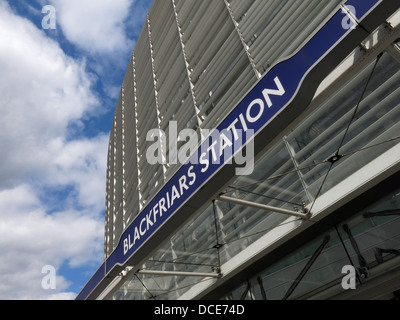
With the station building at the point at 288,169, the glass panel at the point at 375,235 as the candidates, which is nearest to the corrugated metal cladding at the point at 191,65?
the station building at the point at 288,169

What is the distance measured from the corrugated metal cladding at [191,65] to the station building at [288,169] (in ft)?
0.22

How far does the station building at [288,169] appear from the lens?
363 cm

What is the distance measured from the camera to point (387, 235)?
5.09 meters

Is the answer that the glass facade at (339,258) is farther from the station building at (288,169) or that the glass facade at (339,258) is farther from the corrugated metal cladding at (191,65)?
the corrugated metal cladding at (191,65)

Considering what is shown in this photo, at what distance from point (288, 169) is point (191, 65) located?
22.5 feet

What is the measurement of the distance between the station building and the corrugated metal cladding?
0.22 feet

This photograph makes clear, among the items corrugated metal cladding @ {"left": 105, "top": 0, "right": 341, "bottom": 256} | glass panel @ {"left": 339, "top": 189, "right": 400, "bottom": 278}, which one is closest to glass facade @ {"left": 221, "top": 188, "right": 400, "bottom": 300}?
glass panel @ {"left": 339, "top": 189, "right": 400, "bottom": 278}

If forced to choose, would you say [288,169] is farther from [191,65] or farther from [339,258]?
[191,65]

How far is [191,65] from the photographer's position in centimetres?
1200

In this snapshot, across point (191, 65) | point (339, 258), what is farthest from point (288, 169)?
point (191, 65)

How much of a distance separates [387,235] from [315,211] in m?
1.10
